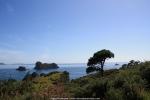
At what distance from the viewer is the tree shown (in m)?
51.0

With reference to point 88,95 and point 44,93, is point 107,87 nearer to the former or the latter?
point 88,95

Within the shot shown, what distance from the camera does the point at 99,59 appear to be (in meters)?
51.8

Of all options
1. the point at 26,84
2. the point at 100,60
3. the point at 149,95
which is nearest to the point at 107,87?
the point at 149,95

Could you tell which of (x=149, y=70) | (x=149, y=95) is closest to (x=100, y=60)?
(x=149, y=70)

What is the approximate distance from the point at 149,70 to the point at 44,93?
19.9 ft

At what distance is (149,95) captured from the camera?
9.42 metres

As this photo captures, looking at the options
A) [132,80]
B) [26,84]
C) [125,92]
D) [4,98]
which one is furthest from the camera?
[26,84]

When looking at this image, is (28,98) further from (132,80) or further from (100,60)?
(100,60)

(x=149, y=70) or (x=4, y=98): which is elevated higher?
(x=149, y=70)

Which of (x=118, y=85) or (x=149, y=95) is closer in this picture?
(x=149, y=95)

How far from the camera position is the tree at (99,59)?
51031 mm

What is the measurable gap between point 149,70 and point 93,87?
9.55 ft

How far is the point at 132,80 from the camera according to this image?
472 inches

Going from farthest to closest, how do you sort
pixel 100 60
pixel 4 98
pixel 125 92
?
pixel 100 60 → pixel 125 92 → pixel 4 98
